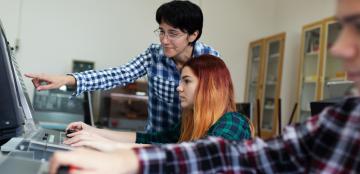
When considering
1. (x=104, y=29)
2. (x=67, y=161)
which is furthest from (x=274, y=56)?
(x=67, y=161)

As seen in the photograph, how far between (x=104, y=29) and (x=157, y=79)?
3292 millimetres

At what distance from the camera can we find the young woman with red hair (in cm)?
109

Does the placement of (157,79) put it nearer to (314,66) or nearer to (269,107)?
(314,66)

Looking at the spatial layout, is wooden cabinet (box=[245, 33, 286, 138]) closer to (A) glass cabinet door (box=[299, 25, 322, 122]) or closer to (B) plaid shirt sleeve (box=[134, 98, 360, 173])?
(A) glass cabinet door (box=[299, 25, 322, 122])

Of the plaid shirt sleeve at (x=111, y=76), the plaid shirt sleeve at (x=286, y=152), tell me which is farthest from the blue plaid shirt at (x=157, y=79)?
the plaid shirt sleeve at (x=286, y=152)

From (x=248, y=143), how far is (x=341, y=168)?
118 mm

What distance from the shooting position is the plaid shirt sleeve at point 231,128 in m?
1.04

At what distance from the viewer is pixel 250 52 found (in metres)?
5.34

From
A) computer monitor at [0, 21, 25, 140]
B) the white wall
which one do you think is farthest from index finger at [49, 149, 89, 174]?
the white wall

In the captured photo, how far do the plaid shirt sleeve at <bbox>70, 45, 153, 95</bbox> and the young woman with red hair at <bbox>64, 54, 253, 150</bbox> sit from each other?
10.9 inches

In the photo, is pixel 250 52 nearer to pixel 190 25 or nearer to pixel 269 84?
pixel 269 84

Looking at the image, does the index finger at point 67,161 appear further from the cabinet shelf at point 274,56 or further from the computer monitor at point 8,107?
the cabinet shelf at point 274,56

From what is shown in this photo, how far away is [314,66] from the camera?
4.34m

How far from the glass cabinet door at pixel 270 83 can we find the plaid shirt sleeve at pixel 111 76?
3272mm
